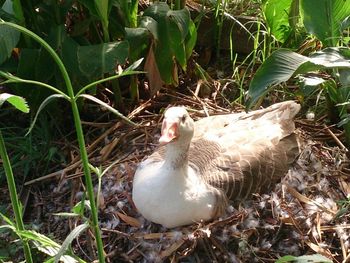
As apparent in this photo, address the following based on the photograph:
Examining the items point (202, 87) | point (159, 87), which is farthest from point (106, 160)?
point (202, 87)

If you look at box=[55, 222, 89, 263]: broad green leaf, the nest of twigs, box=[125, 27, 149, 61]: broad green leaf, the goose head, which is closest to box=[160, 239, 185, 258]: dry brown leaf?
the nest of twigs

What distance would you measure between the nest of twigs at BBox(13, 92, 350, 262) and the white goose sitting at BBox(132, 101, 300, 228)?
7 cm

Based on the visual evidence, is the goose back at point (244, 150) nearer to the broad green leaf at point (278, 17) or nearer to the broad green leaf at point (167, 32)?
the broad green leaf at point (167, 32)

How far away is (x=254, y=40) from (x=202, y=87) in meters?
0.34

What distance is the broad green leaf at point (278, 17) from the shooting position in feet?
9.21

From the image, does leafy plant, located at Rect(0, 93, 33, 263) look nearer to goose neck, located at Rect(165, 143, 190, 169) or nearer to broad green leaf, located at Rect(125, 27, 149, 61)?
goose neck, located at Rect(165, 143, 190, 169)

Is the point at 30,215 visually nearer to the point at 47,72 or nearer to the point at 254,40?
the point at 47,72

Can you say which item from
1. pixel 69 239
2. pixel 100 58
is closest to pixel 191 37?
pixel 100 58

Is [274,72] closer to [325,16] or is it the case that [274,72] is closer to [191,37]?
[325,16]

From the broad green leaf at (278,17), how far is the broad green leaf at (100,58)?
74 centimetres

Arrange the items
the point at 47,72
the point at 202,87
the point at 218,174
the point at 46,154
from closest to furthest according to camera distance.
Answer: the point at 218,174 < the point at 47,72 < the point at 46,154 < the point at 202,87

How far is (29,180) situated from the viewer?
8.54ft

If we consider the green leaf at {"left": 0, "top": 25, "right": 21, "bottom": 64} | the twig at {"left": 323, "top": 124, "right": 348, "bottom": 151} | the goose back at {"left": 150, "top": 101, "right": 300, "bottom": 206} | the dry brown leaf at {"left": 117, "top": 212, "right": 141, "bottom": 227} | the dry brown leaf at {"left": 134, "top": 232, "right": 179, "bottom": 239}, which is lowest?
the dry brown leaf at {"left": 117, "top": 212, "right": 141, "bottom": 227}

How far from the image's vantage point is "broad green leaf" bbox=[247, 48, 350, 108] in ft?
6.72
